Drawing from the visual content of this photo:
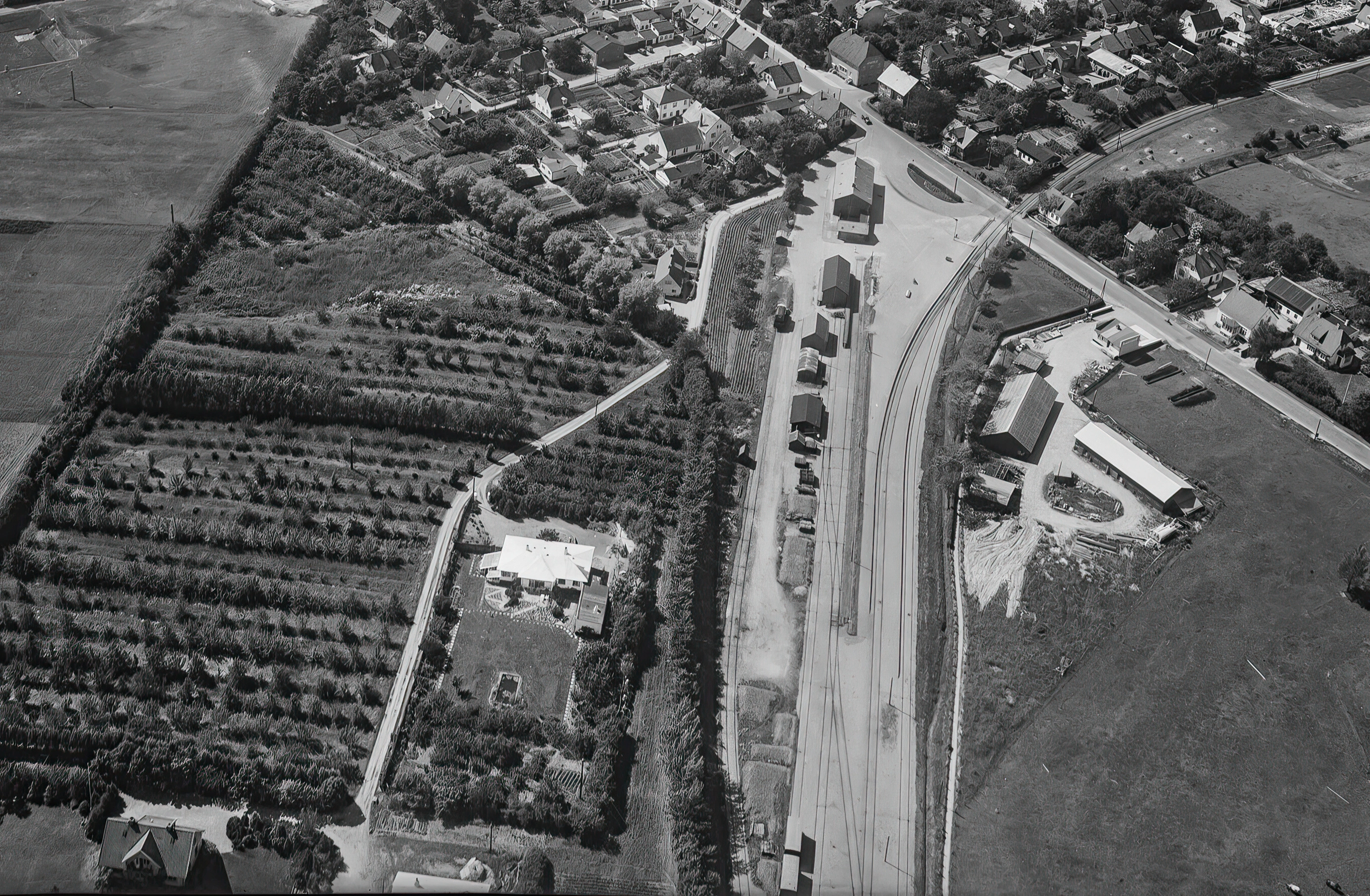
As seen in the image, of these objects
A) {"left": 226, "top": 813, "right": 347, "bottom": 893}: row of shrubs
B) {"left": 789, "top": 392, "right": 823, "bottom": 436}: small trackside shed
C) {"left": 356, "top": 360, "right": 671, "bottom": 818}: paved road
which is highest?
{"left": 789, "top": 392, "right": 823, "bottom": 436}: small trackside shed

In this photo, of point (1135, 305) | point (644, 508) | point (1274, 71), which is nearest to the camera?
point (644, 508)

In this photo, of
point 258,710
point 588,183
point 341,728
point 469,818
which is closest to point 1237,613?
point 469,818

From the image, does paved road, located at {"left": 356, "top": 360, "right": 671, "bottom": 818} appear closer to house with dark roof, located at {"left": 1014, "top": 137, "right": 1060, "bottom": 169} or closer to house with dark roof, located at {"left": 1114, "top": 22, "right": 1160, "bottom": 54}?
house with dark roof, located at {"left": 1014, "top": 137, "right": 1060, "bottom": 169}

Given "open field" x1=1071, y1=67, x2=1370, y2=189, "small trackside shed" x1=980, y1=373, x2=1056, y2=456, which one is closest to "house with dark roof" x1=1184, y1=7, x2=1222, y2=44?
"open field" x1=1071, y1=67, x2=1370, y2=189

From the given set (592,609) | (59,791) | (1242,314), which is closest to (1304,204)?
(1242,314)

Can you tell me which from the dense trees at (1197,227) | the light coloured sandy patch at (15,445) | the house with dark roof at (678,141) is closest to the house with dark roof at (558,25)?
the house with dark roof at (678,141)

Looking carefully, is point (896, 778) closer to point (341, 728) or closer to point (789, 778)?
point (789, 778)

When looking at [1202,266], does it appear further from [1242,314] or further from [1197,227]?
[1197,227]
